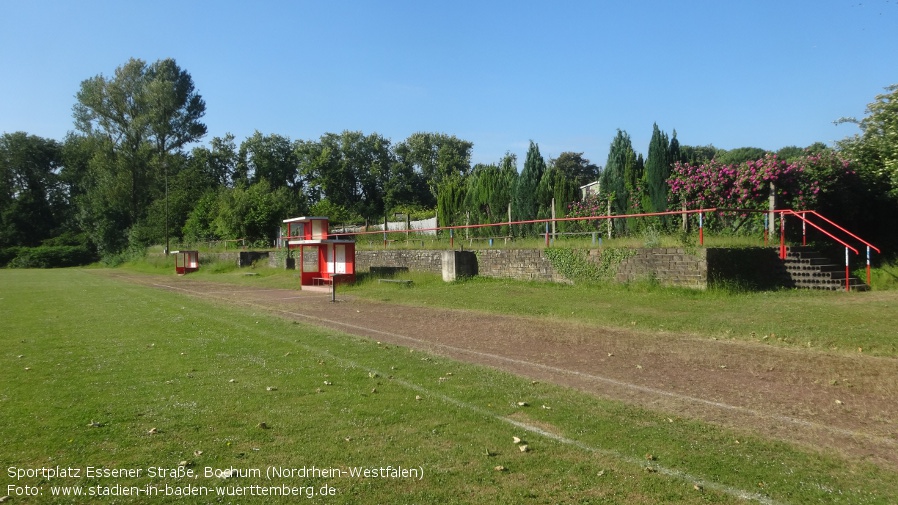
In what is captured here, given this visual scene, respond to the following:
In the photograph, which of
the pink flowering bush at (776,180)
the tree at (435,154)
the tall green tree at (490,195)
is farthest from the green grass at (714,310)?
the tree at (435,154)

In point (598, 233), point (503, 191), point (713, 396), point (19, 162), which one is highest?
point (19, 162)

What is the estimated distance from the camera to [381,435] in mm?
5719

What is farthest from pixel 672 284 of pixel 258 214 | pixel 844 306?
pixel 258 214

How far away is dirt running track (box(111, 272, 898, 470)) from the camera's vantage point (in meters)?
6.04

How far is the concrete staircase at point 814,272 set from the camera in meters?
14.6

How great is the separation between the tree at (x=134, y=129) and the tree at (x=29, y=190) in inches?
615

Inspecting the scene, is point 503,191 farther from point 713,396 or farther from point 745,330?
point 713,396

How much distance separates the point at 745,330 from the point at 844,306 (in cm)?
279

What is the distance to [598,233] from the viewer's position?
70.6ft

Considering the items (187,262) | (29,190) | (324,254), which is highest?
(29,190)

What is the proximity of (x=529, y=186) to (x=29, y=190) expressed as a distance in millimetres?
80883

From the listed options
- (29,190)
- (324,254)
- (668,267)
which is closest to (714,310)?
(668,267)

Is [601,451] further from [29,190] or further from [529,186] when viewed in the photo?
[29,190]

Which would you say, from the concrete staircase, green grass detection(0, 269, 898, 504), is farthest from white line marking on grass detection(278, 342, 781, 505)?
the concrete staircase
